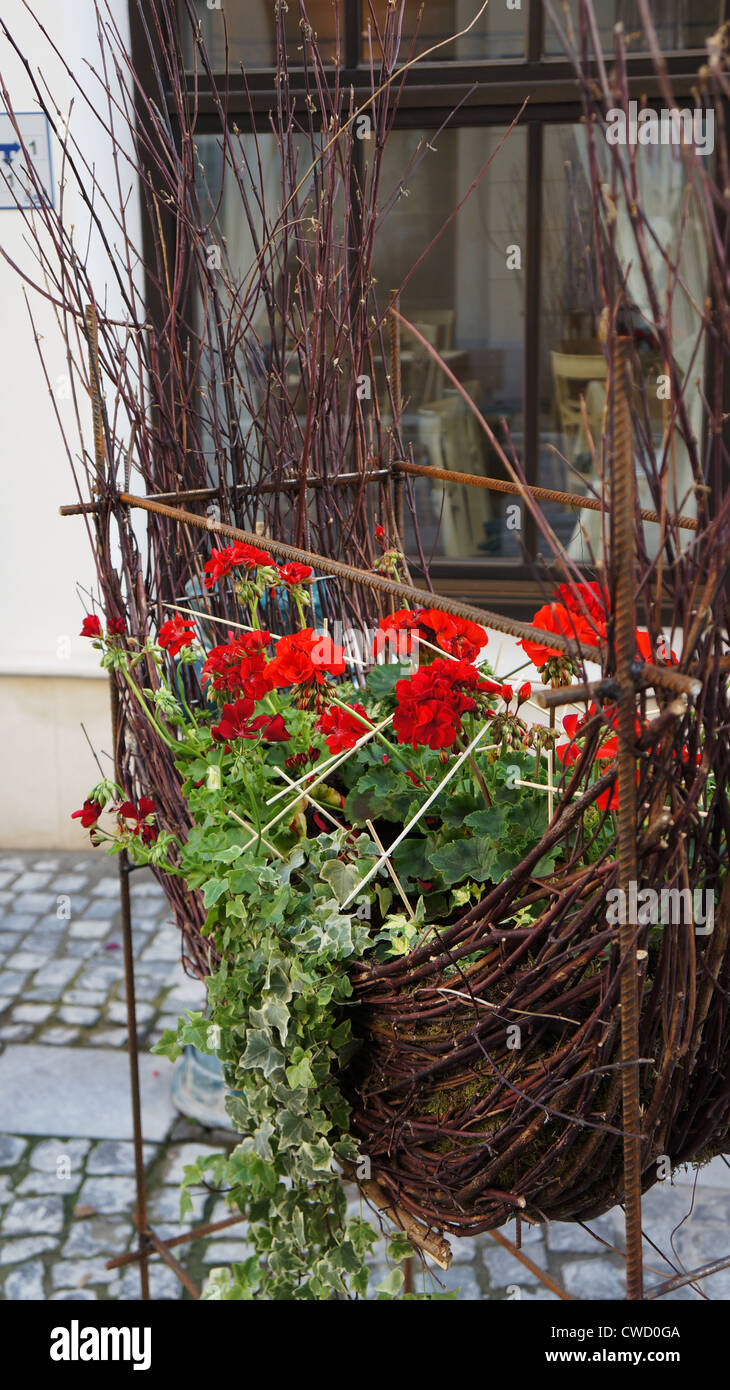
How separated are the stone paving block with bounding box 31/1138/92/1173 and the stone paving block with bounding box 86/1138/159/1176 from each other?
24 millimetres

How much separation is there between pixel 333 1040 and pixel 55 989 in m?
2.33

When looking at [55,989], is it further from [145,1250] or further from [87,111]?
[87,111]

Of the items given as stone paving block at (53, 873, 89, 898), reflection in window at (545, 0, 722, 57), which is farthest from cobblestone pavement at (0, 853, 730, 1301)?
reflection in window at (545, 0, 722, 57)

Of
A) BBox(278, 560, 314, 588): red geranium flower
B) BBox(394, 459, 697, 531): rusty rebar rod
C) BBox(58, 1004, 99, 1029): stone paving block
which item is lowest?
BBox(58, 1004, 99, 1029): stone paving block

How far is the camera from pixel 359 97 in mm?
3816

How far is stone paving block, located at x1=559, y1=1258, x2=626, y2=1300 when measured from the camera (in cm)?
239

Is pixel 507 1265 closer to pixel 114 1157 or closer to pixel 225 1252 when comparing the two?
pixel 225 1252

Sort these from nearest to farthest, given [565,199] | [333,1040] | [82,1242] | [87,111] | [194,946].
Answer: [333,1040], [194,946], [82,1242], [87,111], [565,199]

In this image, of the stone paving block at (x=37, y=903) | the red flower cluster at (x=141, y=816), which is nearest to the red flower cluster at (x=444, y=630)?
the red flower cluster at (x=141, y=816)

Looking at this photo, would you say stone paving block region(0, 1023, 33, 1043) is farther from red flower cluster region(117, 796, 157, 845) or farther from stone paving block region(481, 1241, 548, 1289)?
A: red flower cluster region(117, 796, 157, 845)

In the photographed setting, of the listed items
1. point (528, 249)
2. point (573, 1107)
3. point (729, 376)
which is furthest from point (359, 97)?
point (573, 1107)

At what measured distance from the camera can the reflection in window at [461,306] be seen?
13.3ft

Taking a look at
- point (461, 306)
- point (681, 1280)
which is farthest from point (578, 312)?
point (681, 1280)
